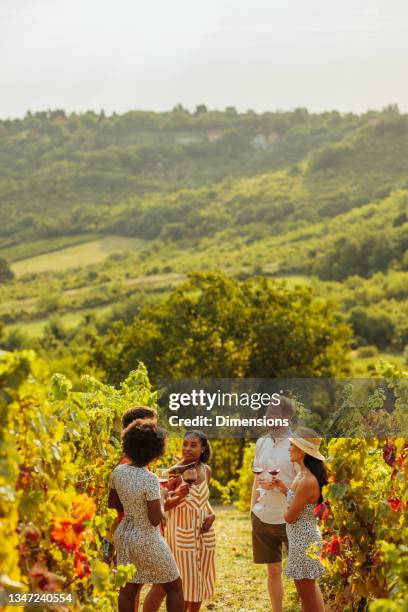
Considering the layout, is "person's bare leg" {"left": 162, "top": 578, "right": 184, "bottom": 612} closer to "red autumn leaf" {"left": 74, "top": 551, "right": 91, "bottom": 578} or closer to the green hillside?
"red autumn leaf" {"left": 74, "top": 551, "right": 91, "bottom": 578}

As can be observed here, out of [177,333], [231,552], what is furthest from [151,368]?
[231,552]


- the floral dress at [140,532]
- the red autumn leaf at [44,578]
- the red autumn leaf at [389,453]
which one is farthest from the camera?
the red autumn leaf at [389,453]

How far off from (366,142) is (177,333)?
148 meters

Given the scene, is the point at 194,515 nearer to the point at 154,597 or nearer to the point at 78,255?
the point at 154,597

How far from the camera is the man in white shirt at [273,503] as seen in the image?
23.1ft

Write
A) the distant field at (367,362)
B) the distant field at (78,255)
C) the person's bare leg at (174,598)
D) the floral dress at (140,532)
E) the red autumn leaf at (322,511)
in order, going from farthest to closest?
1. the distant field at (78,255)
2. the distant field at (367,362)
3. the red autumn leaf at (322,511)
4. the person's bare leg at (174,598)
5. the floral dress at (140,532)

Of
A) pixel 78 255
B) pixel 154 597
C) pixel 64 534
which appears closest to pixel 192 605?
pixel 154 597

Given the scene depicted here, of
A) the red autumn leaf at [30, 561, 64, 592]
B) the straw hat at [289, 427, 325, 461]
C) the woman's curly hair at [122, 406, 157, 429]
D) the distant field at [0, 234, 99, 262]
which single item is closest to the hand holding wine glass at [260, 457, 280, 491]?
the straw hat at [289, 427, 325, 461]

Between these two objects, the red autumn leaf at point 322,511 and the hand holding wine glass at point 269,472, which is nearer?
the red autumn leaf at point 322,511

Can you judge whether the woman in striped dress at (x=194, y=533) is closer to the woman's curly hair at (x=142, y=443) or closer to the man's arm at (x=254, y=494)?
the man's arm at (x=254, y=494)

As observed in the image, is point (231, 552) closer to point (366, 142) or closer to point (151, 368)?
point (151, 368)

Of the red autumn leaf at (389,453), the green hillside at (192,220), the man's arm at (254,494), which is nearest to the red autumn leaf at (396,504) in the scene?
the red autumn leaf at (389,453)

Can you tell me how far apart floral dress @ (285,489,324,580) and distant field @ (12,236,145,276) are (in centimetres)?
13410

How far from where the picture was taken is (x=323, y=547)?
6.68 m
